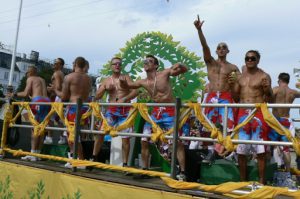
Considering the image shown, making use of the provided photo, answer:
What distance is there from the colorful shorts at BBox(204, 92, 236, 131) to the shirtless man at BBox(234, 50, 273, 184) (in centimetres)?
16

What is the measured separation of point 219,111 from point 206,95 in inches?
24.6

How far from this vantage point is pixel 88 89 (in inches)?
243

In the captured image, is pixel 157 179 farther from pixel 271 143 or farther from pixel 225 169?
pixel 271 143

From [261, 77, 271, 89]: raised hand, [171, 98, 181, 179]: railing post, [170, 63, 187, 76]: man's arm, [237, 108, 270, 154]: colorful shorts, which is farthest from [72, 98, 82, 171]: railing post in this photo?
[261, 77, 271, 89]: raised hand

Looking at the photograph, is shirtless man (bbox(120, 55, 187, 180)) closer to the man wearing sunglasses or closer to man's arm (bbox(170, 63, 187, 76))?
man's arm (bbox(170, 63, 187, 76))

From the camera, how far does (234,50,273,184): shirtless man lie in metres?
4.20

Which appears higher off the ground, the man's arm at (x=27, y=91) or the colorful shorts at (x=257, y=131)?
the man's arm at (x=27, y=91)

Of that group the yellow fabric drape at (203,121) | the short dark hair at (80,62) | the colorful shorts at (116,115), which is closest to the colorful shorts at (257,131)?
the yellow fabric drape at (203,121)

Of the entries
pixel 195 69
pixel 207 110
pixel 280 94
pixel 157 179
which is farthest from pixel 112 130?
pixel 195 69

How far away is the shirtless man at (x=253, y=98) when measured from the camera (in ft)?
13.8

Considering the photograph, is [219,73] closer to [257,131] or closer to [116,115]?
[257,131]

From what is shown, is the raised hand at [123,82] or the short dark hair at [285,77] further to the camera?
the short dark hair at [285,77]

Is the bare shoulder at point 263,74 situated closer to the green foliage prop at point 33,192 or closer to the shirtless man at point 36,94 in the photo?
the green foliage prop at point 33,192

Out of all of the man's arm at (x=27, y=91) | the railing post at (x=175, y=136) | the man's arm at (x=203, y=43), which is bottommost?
the railing post at (x=175, y=136)
